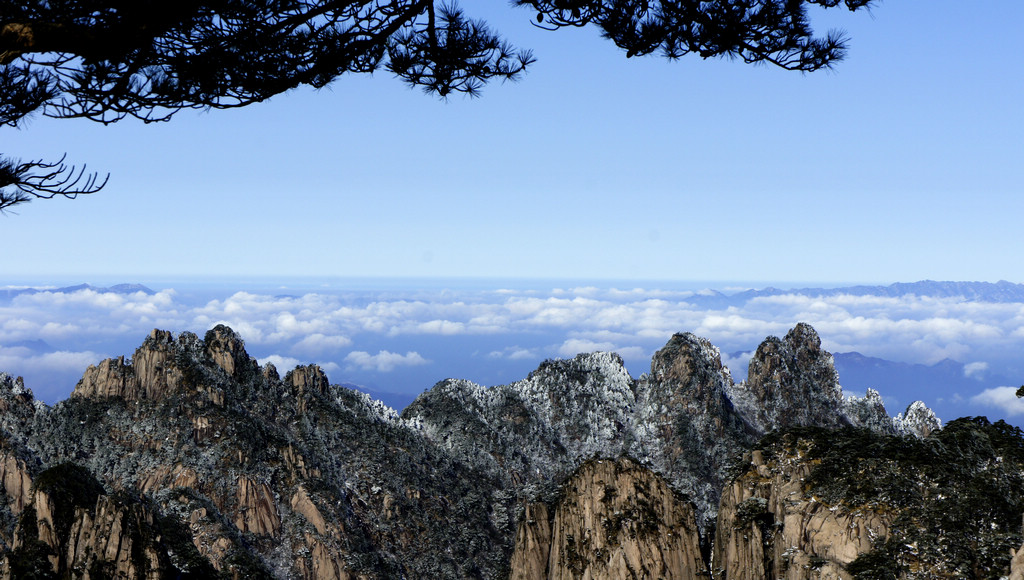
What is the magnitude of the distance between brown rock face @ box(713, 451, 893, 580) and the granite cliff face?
0.38 feet

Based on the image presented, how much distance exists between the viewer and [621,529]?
137 feet

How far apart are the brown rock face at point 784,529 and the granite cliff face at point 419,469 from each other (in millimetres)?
115

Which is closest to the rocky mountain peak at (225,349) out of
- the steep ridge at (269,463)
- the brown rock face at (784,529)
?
the steep ridge at (269,463)

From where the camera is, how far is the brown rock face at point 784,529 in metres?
25.7

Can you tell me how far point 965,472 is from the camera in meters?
25.9

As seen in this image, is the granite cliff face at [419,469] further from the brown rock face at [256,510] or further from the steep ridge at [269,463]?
the steep ridge at [269,463]

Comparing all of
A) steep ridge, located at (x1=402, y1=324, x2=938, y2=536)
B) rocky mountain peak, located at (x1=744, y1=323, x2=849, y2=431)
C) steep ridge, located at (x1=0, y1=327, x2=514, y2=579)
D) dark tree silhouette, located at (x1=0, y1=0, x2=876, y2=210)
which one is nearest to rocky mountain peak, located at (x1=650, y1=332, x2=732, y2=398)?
steep ridge, located at (x1=402, y1=324, x2=938, y2=536)

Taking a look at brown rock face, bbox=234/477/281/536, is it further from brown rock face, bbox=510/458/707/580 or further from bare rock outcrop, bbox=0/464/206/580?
brown rock face, bbox=510/458/707/580

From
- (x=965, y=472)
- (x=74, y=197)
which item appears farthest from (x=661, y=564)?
(x=74, y=197)

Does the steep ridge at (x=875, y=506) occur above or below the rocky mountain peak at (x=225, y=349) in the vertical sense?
above

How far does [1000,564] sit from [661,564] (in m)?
20.5

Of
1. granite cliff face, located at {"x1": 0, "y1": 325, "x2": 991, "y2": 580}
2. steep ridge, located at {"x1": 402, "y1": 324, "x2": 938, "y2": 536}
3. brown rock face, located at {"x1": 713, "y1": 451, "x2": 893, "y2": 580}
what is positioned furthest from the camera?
steep ridge, located at {"x1": 402, "y1": 324, "x2": 938, "y2": 536}

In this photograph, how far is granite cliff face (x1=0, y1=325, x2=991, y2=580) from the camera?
138 ft

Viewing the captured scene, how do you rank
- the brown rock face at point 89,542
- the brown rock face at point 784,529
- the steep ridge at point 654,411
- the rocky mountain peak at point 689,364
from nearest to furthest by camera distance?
1. the brown rock face at point 784,529
2. the brown rock face at point 89,542
3. the steep ridge at point 654,411
4. the rocky mountain peak at point 689,364
